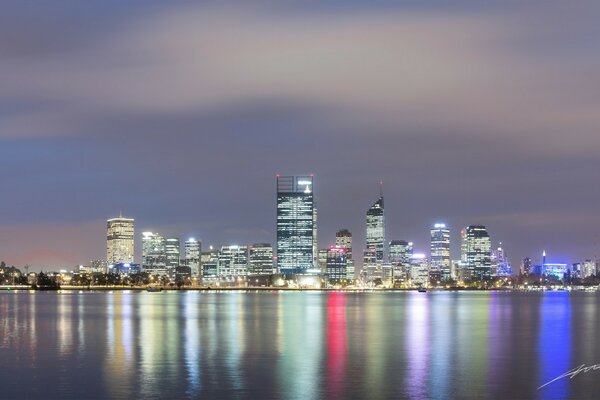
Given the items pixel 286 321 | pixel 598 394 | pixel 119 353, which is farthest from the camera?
pixel 286 321

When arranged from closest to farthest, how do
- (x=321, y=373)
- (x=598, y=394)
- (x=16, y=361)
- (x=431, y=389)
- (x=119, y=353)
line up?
(x=598, y=394)
(x=431, y=389)
(x=321, y=373)
(x=16, y=361)
(x=119, y=353)

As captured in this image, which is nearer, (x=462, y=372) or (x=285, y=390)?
(x=285, y=390)

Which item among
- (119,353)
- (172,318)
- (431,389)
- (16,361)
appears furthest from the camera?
(172,318)

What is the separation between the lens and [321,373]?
59.1m

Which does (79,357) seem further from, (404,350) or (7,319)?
(7,319)

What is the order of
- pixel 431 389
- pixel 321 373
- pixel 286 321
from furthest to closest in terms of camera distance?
pixel 286 321 → pixel 321 373 → pixel 431 389

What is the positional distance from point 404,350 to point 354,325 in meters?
35.2

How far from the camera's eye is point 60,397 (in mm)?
49344

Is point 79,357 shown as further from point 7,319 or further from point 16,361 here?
point 7,319

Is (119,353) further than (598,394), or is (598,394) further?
(119,353)

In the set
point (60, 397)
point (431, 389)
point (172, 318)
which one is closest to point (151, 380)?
point (60, 397)

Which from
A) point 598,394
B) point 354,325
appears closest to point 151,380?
point 598,394

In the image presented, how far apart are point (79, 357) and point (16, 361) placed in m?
4.85

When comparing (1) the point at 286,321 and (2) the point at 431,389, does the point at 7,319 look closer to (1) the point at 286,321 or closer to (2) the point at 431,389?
(1) the point at 286,321
